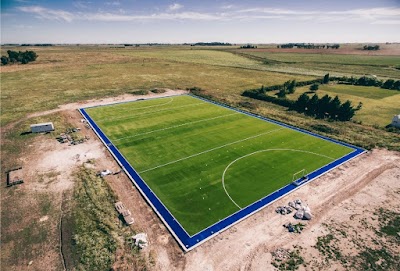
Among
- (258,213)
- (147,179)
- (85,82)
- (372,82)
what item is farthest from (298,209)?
(372,82)

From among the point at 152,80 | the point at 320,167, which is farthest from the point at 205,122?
the point at 152,80

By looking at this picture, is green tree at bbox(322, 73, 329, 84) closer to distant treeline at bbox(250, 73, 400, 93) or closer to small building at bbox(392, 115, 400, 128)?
distant treeline at bbox(250, 73, 400, 93)

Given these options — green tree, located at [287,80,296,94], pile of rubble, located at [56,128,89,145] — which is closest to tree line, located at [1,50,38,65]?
pile of rubble, located at [56,128,89,145]

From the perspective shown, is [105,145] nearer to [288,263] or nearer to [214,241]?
[214,241]

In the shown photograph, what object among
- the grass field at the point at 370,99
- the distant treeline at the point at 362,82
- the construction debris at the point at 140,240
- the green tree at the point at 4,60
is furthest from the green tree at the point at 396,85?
the green tree at the point at 4,60

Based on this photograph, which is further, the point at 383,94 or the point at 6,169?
the point at 383,94

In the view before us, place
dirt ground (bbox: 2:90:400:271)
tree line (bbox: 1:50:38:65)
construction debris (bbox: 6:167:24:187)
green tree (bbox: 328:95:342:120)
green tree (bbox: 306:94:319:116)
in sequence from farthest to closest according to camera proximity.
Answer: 1. tree line (bbox: 1:50:38:65)
2. green tree (bbox: 306:94:319:116)
3. green tree (bbox: 328:95:342:120)
4. construction debris (bbox: 6:167:24:187)
5. dirt ground (bbox: 2:90:400:271)
